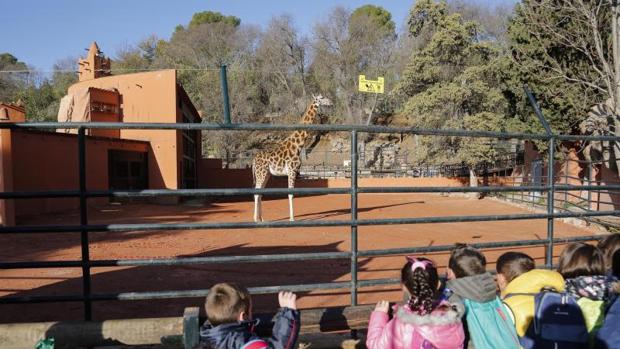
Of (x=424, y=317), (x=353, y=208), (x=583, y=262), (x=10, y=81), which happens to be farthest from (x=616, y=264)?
(x=10, y=81)

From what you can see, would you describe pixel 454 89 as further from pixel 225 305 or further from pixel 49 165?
pixel 225 305

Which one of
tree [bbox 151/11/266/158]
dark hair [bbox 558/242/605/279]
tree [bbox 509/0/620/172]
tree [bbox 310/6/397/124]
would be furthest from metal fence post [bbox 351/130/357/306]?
tree [bbox 310/6/397/124]

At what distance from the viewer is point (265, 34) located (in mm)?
45406

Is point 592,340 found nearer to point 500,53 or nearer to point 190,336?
point 190,336

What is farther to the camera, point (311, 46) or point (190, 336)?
point (311, 46)

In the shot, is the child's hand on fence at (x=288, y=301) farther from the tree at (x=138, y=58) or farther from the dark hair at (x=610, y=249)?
the tree at (x=138, y=58)

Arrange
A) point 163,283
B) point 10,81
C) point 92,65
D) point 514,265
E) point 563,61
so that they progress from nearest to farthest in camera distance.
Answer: point 514,265 → point 163,283 → point 563,61 → point 92,65 → point 10,81

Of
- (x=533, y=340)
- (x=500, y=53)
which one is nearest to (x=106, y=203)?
(x=533, y=340)

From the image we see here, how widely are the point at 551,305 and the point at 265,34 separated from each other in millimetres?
45468

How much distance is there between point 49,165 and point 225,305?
516 inches

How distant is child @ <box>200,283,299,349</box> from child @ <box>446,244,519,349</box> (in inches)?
36.4

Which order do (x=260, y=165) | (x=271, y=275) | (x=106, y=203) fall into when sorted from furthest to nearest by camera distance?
(x=106, y=203), (x=260, y=165), (x=271, y=275)

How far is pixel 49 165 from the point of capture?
13.4m

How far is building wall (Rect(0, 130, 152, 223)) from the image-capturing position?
12.2 m
